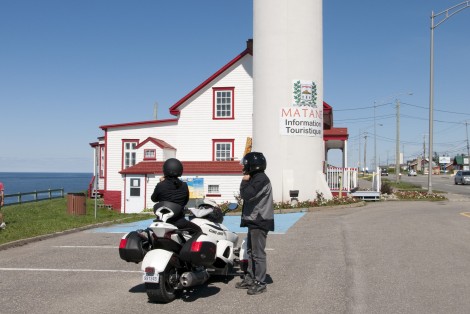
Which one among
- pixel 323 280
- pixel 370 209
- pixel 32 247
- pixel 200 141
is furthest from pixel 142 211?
pixel 323 280

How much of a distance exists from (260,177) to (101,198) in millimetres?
30301

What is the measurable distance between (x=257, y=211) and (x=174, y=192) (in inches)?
48.4

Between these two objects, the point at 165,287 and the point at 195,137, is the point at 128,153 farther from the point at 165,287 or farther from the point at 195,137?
the point at 165,287

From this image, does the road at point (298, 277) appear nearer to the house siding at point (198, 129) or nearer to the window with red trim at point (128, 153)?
the house siding at point (198, 129)

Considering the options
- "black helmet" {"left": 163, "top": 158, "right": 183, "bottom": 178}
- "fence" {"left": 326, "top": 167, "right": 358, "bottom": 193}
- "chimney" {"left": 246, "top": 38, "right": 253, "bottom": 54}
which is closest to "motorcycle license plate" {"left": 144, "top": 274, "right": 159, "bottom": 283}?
"black helmet" {"left": 163, "top": 158, "right": 183, "bottom": 178}

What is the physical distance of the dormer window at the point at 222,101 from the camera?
104 ft

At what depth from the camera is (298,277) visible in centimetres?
876

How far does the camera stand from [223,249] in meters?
8.00

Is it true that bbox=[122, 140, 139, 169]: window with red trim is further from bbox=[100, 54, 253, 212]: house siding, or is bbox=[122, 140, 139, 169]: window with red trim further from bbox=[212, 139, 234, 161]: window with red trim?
bbox=[212, 139, 234, 161]: window with red trim

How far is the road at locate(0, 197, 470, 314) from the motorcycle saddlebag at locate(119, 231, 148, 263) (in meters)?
0.59

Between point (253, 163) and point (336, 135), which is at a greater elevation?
point (336, 135)

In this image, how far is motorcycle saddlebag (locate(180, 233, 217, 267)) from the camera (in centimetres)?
724

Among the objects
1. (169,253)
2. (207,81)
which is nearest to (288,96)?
(207,81)

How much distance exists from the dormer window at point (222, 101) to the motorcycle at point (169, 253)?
24160 millimetres
